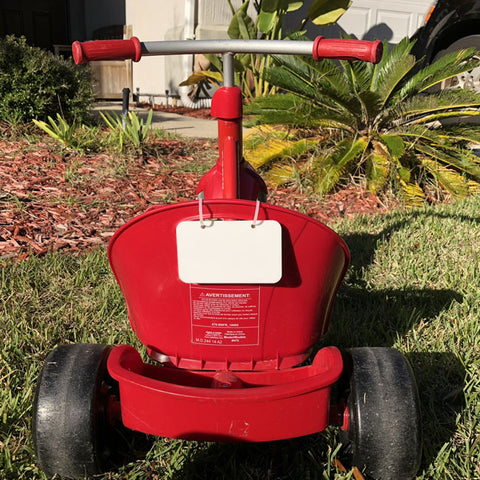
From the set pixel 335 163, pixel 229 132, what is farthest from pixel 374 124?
pixel 229 132

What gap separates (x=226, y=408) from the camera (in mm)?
1337

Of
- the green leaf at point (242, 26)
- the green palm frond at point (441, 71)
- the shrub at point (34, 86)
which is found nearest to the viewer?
the green palm frond at point (441, 71)

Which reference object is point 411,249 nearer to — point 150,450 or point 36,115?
point 150,450

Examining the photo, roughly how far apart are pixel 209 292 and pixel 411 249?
209cm

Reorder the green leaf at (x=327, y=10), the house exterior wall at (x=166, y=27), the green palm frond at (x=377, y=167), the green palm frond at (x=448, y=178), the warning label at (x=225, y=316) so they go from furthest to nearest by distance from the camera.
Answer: the house exterior wall at (x=166, y=27), the green leaf at (x=327, y=10), the green palm frond at (x=448, y=178), the green palm frond at (x=377, y=167), the warning label at (x=225, y=316)

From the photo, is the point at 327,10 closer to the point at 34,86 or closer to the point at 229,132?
the point at 34,86

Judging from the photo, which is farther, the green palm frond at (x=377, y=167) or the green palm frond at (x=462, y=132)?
the green palm frond at (x=462, y=132)

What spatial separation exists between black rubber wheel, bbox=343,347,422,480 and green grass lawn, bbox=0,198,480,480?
15 centimetres

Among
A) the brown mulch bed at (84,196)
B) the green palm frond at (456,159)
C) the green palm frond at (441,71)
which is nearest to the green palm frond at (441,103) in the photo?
the green palm frond at (441,71)

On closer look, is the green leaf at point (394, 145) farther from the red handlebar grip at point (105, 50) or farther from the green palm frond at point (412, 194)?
the red handlebar grip at point (105, 50)

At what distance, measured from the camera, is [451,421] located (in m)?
1.80

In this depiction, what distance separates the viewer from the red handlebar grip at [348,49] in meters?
1.37

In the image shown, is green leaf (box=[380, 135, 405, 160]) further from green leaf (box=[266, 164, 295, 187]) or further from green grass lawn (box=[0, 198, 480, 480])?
green leaf (box=[266, 164, 295, 187])

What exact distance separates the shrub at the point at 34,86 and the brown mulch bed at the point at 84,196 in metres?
0.53
